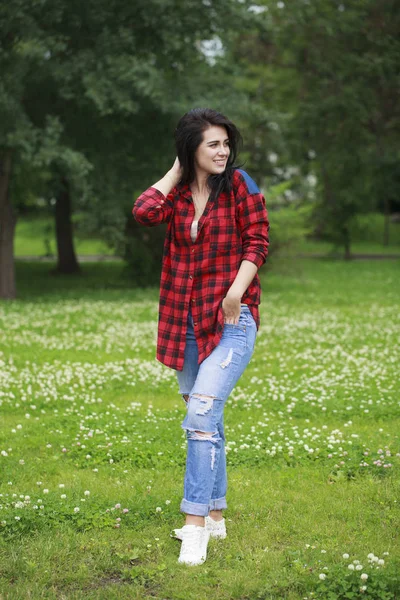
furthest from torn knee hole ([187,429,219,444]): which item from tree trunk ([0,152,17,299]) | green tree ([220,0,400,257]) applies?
green tree ([220,0,400,257])

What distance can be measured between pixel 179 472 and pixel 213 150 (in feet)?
9.65

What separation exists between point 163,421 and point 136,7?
15.3 m

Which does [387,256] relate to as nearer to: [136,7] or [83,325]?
[136,7]

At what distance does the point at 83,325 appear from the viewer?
1597cm

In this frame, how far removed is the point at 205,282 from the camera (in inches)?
202

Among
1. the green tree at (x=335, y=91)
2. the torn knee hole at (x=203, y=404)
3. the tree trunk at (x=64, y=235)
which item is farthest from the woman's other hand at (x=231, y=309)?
the tree trunk at (x=64, y=235)

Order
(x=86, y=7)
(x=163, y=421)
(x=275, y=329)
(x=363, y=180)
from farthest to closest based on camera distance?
(x=363, y=180) → (x=86, y=7) → (x=275, y=329) → (x=163, y=421)

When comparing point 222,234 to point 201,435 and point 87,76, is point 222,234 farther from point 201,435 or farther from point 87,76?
point 87,76

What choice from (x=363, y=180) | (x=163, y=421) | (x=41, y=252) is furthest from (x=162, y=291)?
(x=41, y=252)

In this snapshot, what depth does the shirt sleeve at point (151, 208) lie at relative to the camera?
517 cm

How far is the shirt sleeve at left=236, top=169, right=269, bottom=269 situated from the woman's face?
7.1 inches

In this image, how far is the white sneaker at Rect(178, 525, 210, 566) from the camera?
4918 millimetres

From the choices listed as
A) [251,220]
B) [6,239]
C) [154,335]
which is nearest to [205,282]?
[251,220]

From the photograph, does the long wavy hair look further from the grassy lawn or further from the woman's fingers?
the grassy lawn
